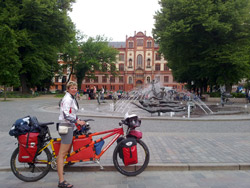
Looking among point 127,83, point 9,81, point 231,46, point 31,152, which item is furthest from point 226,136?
point 127,83

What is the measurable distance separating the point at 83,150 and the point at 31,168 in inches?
42.4

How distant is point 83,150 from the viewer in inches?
168

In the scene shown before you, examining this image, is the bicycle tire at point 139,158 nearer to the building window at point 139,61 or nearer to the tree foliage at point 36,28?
the tree foliage at point 36,28

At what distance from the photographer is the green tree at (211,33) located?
80.3 ft

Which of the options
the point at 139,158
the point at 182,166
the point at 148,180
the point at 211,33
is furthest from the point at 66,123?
the point at 211,33

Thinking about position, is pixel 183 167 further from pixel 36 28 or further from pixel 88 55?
pixel 88 55

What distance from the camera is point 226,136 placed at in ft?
25.9

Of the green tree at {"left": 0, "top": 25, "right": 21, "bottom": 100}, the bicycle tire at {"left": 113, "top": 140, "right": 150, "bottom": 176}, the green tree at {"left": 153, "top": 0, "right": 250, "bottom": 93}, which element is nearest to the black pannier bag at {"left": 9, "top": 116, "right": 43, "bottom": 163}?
the bicycle tire at {"left": 113, "top": 140, "right": 150, "bottom": 176}

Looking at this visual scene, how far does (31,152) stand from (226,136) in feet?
21.6

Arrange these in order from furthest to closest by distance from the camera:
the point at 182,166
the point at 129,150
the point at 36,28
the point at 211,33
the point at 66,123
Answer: the point at 36,28 → the point at 211,33 → the point at 182,166 → the point at 129,150 → the point at 66,123

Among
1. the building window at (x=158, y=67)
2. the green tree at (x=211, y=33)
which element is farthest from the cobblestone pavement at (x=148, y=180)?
the building window at (x=158, y=67)

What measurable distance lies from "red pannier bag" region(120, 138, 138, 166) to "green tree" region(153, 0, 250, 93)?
21997 millimetres

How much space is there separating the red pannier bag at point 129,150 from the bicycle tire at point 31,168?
4.63ft

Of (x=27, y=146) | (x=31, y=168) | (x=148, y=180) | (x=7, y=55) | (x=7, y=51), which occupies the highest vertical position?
(x=7, y=51)
